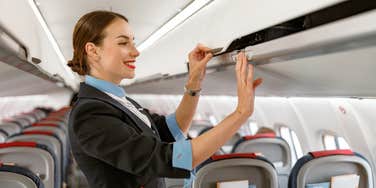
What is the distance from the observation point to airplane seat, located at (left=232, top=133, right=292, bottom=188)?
3857mm

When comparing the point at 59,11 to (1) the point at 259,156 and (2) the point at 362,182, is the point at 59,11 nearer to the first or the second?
(1) the point at 259,156

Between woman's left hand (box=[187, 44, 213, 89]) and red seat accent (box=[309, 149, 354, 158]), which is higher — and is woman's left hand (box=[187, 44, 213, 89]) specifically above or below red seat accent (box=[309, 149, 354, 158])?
above

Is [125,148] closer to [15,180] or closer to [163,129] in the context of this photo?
[163,129]

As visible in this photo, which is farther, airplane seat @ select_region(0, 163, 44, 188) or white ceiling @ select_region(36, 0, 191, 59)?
white ceiling @ select_region(36, 0, 191, 59)

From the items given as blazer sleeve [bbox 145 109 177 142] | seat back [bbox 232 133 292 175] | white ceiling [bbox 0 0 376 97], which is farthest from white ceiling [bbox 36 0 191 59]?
blazer sleeve [bbox 145 109 177 142]

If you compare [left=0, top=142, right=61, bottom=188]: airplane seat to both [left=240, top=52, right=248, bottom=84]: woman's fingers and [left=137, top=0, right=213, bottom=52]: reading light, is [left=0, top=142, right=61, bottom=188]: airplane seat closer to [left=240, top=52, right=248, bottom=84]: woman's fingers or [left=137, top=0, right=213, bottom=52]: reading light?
[left=137, top=0, right=213, bottom=52]: reading light

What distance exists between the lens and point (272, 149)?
13.7 feet

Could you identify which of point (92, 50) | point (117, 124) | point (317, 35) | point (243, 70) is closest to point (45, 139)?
point (92, 50)

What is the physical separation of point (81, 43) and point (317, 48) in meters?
0.98

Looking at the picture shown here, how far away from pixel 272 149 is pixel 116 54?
278 cm

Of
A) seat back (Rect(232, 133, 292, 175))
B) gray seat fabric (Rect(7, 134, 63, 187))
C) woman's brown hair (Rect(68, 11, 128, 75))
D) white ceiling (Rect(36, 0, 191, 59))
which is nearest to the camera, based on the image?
woman's brown hair (Rect(68, 11, 128, 75))

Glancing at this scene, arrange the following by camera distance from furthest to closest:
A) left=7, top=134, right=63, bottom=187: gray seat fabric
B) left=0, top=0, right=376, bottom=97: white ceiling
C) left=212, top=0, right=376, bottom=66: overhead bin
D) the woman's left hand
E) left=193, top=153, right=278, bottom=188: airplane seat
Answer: left=7, top=134, right=63, bottom=187: gray seat fabric
left=193, top=153, right=278, bottom=188: airplane seat
the woman's left hand
left=0, top=0, right=376, bottom=97: white ceiling
left=212, top=0, right=376, bottom=66: overhead bin

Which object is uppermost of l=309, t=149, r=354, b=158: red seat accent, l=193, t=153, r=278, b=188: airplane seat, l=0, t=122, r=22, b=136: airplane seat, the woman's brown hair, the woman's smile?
l=0, t=122, r=22, b=136: airplane seat

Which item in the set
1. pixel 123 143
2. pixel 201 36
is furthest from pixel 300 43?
pixel 201 36
